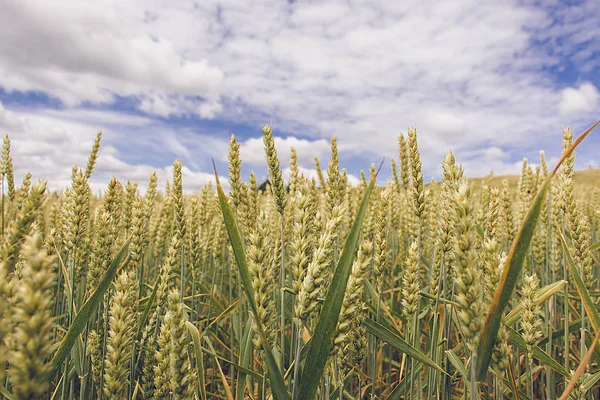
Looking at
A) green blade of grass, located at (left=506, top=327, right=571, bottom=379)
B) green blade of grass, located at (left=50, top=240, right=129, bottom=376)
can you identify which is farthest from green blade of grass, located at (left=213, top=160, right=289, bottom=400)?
green blade of grass, located at (left=506, top=327, right=571, bottom=379)

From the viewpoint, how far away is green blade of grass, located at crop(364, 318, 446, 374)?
177cm

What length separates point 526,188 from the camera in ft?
15.1

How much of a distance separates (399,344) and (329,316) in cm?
77

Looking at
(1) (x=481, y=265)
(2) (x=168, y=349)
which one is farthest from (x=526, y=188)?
(2) (x=168, y=349)

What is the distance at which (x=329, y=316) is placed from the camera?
1.24m

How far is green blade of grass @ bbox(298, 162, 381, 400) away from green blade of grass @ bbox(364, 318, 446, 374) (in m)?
0.65

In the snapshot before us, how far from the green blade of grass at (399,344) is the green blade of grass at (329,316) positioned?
25.5 inches

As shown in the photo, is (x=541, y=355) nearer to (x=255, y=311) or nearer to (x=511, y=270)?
(x=511, y=270)

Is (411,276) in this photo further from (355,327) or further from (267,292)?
(267,292)

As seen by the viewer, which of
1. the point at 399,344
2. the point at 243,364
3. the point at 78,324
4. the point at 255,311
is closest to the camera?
the point at 255,311

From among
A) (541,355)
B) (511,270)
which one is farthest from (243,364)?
(541,355)

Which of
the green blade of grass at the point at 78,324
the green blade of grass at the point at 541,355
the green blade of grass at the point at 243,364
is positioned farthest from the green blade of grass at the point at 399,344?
the green blade of grass at the point at 78,324

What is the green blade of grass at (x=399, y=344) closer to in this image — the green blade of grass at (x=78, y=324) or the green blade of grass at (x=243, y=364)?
the green blade of grass at (x=243, y=364)

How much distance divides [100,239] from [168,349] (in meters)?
1.08
